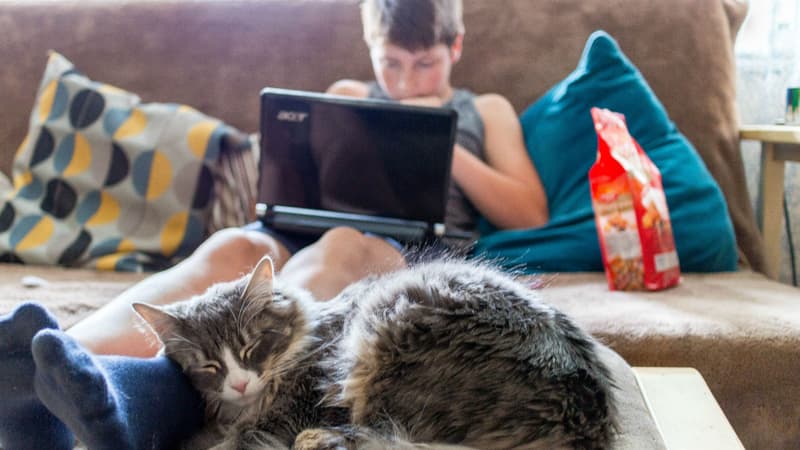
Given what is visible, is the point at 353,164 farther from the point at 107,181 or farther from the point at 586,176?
the point at 107,181

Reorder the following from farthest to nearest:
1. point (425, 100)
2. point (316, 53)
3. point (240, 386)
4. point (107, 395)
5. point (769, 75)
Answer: point (769, 75)
point (316, 53)
point (425, 100)
point (240, 386)
point (107, 395)

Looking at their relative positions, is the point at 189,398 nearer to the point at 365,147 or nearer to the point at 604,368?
the point at 604,368

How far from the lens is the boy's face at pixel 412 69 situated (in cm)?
177

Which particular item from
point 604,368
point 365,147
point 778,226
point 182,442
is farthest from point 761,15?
point 182,442

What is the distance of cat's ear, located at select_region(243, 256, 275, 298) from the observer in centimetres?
91

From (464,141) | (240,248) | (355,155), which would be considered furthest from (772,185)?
(240,248)

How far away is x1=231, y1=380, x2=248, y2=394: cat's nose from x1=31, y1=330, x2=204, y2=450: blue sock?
72mm

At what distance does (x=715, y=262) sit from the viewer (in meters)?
1.66

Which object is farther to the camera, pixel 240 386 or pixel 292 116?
pixel 292 116

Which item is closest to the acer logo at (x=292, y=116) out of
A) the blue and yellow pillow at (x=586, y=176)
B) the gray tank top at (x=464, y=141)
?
the gray tank top at (x=464, y=141)

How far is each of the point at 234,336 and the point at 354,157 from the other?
0.78 metres

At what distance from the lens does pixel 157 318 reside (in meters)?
0.90

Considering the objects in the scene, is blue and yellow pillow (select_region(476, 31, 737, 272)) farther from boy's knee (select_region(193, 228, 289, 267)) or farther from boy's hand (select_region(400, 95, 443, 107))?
boy's knee (select_region(193, 228, 289, 267))

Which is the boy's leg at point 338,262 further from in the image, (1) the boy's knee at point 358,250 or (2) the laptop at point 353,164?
(2) the laptop at point 353,164
